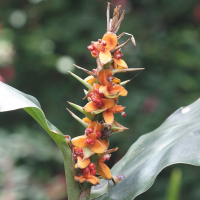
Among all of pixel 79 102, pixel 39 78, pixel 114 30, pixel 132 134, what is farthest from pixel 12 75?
pixel 114 30

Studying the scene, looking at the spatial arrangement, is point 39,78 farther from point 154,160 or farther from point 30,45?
point 154,160

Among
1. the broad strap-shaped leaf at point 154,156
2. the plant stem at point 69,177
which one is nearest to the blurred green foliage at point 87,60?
the broad strap-shaped leaf at point 154,156

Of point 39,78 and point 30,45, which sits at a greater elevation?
point 30,45

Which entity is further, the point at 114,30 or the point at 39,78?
the point at 39,78

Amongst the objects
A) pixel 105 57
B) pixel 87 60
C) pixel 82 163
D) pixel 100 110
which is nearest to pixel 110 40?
pixel 105 57

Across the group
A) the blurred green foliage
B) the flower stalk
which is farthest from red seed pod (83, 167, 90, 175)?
the blurred green foliage

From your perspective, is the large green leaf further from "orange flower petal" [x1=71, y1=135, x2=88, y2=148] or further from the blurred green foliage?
the blurred green foliage
